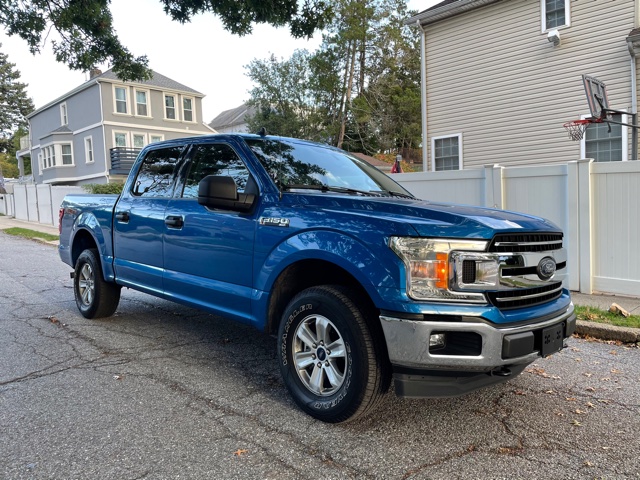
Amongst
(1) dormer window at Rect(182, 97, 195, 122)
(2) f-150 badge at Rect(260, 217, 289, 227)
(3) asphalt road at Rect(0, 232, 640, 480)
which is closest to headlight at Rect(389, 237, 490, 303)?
(3) asphalt road at Rect(0, 232, 640, 480)

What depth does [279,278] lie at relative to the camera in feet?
12.0

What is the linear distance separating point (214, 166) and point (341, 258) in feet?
6.05

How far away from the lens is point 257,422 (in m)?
3.34

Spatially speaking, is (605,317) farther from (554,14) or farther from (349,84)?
(349,84)

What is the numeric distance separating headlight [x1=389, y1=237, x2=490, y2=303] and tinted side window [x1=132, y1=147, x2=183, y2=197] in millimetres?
2800

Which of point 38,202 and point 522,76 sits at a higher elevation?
point 522,76

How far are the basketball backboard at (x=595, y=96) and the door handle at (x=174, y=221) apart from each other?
948 centimetres

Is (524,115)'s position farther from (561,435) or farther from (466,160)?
(561,435)

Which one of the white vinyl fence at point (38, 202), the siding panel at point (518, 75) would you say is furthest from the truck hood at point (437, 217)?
the white vinyl fence at point (38, 202)

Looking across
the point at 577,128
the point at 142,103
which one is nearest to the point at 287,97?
the point at 142,103

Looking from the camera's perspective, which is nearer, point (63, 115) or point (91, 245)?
point (91, 245)

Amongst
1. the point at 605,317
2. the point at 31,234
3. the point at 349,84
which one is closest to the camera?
the point at 605,317

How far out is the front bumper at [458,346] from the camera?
9.25ft

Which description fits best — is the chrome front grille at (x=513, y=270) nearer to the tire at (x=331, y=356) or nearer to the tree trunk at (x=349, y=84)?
the tire at (x=331, y=356)
